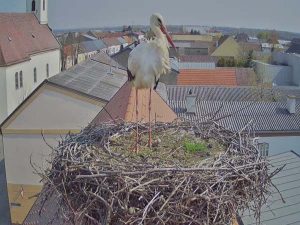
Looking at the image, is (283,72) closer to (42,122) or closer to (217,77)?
(217,77)

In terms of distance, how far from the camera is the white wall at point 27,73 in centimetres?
2470

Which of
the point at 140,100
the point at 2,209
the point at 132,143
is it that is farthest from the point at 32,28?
the point at 132,143

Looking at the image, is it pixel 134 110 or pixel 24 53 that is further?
pixel 24 53

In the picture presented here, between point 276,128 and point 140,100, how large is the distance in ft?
36.7

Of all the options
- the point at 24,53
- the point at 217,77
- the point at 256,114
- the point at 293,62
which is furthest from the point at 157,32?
the point at 293,62

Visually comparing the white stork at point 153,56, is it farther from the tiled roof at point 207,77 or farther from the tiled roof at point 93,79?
the tiled roof at point 207,77

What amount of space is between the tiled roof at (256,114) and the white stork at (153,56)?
12586 millimetres

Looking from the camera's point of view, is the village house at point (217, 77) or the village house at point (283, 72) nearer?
the village house at point (217, 77)

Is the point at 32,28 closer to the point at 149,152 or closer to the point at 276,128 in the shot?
the point at 276,128

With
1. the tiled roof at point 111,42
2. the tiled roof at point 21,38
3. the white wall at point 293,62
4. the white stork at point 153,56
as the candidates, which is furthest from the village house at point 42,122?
the tiled roof at point 111,42

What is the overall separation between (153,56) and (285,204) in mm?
4976

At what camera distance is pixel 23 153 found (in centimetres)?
1441

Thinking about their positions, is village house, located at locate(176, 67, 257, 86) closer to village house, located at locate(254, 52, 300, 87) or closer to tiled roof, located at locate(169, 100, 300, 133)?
village house, located at locate(254, 52, 300, 87)

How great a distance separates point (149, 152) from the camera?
5066mm
